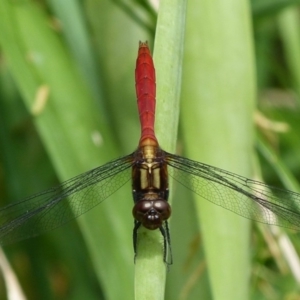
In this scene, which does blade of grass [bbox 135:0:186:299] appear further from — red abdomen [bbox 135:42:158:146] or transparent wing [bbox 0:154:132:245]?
transparent wing [bbox 0:154:132:245]

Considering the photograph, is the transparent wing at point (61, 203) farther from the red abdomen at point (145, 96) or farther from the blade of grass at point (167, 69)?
the blade of grass at point (167, 69)

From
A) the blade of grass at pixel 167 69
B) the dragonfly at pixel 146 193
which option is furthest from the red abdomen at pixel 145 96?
the blade of grass at pixel 167 69

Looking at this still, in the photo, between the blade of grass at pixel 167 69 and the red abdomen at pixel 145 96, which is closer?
the blade of grass at pixel 167 69

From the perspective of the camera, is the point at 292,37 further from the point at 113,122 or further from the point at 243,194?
the point at 243,194

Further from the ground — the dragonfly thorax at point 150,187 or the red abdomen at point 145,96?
the red abdomen at point 145,96

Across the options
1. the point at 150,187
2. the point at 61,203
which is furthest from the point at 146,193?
the point at 61,203

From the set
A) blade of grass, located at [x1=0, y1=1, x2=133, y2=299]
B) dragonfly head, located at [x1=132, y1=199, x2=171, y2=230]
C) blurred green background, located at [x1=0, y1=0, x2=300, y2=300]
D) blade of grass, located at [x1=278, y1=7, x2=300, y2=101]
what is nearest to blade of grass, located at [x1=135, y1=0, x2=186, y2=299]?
blurred green background, located at [x1=0, y1=0, x2=300, y2=300]

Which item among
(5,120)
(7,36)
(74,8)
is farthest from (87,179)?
(5,120)
